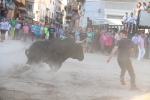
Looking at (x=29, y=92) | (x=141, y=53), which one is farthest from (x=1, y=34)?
(x=29, y=92)

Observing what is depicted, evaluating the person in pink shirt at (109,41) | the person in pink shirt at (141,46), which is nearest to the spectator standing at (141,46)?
the person in pink shirt at (141,46)

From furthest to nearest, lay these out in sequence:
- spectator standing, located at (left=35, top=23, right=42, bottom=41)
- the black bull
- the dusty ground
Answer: spectator standing, located at (left=35, top=23, right=42, bottom=41) < the black bull < the dusty ground

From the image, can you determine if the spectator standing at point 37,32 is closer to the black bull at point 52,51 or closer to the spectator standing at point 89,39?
the spectator standing at point 89,39

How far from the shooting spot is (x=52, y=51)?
1133 centimetres

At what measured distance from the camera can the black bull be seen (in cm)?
1134

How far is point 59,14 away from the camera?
133 m

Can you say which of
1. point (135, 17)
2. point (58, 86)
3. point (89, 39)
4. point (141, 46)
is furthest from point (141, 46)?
point (58, 86)

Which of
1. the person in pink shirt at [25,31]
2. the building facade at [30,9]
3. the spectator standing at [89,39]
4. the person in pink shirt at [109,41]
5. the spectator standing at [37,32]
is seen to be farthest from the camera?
the building facade at [30,9]

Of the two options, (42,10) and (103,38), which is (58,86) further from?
(42,10)

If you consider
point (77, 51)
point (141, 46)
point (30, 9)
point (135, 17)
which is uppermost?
point (30, 9)

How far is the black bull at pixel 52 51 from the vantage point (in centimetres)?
1134

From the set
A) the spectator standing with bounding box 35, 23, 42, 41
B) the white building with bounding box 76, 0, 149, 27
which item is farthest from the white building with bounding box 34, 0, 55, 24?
the spectator standing with bounding box 35, 23, 42, 41

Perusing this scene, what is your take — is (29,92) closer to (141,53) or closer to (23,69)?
(23,69)

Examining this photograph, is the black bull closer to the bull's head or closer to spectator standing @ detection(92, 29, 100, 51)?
the bull's head
